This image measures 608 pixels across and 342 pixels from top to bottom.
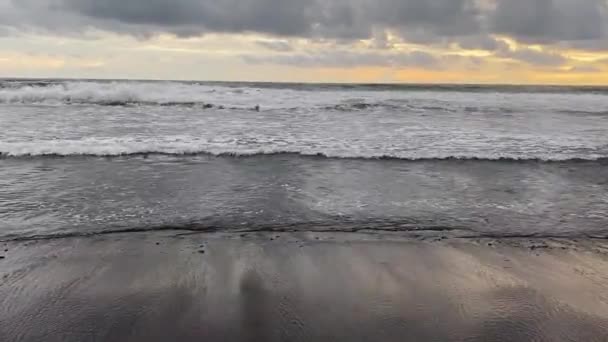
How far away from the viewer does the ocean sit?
6.08 metres

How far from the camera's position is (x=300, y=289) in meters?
4.07

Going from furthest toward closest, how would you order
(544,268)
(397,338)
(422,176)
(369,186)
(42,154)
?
(42,154), (422,176), (369,186), (544,268), (397,338)

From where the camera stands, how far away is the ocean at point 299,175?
6078 mm

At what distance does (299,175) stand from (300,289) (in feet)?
15.5

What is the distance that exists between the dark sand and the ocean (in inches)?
22.3

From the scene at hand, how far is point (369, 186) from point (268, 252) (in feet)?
11.3

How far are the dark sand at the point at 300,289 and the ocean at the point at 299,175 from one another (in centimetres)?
57

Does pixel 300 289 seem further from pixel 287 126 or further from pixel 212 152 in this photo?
pixel 287 126

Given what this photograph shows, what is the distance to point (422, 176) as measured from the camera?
28.9 feet

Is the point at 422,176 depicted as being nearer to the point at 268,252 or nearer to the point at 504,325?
the point at 268,252

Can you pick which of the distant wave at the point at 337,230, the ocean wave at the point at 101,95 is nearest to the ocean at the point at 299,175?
the distant wave at the point at 337,230

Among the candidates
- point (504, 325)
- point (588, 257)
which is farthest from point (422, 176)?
point (504, 325)

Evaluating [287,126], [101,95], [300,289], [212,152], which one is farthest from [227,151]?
[101,95]

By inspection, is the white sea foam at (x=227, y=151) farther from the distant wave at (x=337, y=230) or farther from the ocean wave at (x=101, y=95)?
the ocean wave at (x=101, y=95)
